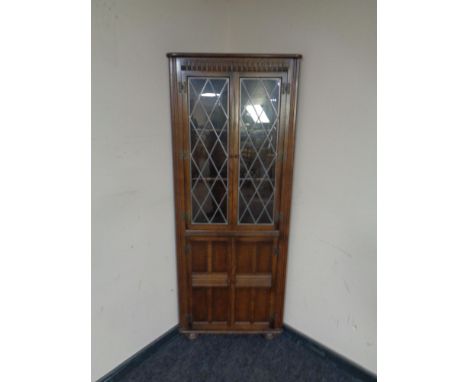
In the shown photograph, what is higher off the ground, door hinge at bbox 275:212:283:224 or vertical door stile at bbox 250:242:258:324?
door hinge at bbox 275:212:283:224

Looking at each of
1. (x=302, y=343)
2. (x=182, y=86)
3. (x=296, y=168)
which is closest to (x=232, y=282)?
(x=302, y=343)

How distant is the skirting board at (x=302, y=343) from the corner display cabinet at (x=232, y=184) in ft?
0.38

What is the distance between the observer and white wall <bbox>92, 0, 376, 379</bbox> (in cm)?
131

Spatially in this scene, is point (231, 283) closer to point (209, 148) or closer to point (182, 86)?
point (209, 148)

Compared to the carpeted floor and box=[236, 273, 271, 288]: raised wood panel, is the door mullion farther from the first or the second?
the carpeted floor

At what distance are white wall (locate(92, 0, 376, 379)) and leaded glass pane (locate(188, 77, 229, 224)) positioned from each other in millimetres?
178

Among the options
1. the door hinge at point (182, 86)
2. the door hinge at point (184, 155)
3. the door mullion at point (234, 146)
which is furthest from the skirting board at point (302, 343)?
the door hinge at point (182, 86)

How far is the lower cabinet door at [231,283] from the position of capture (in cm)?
173

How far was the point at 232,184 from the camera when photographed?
65.2 inches

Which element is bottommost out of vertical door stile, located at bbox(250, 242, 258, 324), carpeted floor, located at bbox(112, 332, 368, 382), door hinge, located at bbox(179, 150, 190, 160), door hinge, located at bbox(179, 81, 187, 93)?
carpeted floor, located at bbox(112, 332, 368, 382)

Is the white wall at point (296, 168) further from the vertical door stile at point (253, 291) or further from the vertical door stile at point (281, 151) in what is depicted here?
the vertical door stile at point (253, 291)

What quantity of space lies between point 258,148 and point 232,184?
11.6 inches

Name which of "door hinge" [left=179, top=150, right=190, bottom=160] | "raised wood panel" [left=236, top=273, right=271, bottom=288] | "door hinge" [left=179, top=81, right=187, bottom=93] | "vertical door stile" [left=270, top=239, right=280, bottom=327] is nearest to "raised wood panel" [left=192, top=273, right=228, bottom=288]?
"raised wood panel" [left=236, top=273, right=271, bottom=288]
